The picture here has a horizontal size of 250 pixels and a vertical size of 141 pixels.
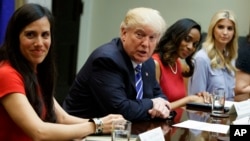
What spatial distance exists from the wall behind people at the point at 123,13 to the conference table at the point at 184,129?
2.88 meters

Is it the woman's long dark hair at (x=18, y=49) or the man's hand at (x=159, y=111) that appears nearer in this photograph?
the woman's long dark hair at (x=18, y=49)

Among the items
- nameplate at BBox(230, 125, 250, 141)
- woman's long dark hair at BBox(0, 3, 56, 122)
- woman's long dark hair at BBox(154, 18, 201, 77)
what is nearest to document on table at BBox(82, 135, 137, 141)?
woman's long dark hair at BBox(0, 3, 56, 122)

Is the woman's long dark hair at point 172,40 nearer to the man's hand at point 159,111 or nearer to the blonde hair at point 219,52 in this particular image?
the blonde hair at point 219,52

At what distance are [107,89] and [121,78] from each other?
0.37 feet

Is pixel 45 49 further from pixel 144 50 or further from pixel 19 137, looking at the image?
pixel 144 50

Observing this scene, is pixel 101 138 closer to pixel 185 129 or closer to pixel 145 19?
pixel 185 129

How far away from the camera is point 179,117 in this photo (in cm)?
222

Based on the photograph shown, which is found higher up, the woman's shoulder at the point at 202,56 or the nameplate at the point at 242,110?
the woman's shoulder at the point at 202,56

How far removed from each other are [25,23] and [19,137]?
453 millimetres

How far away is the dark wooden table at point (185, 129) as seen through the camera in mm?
1765

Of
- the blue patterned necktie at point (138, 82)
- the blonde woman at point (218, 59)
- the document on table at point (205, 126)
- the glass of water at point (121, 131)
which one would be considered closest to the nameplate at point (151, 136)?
the glass of water at point (121, 131)

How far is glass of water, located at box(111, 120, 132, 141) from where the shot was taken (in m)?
1.57

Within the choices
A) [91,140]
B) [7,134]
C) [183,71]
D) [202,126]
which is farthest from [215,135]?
[183,71]

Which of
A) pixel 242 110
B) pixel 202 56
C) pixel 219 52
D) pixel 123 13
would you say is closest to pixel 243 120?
pixel 242 110
